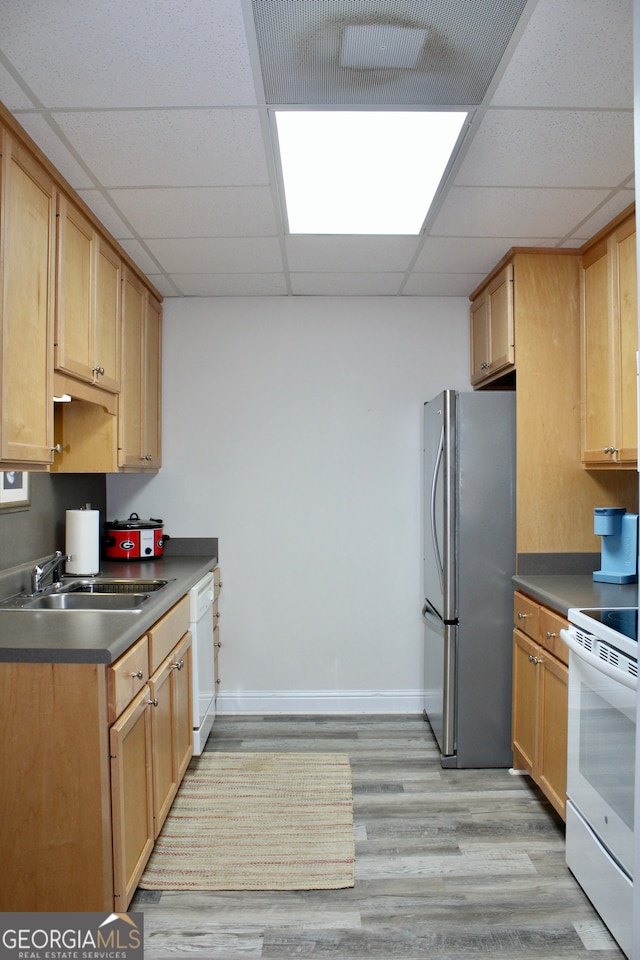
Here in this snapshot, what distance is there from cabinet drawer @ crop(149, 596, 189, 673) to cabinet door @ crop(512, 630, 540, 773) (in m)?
1.48

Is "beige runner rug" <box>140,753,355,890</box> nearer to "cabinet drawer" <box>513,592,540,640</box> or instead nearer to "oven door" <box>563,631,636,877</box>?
"oven door" <box>563,631,636,877</box>

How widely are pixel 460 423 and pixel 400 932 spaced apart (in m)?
2.01

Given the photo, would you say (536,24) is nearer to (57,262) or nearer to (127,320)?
(57,262)

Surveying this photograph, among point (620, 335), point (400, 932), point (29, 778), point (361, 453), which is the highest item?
point (620, 335)

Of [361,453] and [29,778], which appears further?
[361,453]

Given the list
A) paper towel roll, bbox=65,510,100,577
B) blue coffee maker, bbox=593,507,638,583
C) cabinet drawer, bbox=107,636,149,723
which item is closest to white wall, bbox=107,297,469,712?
paper towel roll, bbox=65,510,100,577

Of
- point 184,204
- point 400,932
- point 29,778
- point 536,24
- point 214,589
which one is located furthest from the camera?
point 214,589

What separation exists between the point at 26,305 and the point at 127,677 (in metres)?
1.17

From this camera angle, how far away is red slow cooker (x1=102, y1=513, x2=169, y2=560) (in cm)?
348

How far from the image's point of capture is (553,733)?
2486 mm

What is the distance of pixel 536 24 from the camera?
4.83ft

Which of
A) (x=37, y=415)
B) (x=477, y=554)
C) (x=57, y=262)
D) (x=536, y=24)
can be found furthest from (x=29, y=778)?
(x=536, y=24)

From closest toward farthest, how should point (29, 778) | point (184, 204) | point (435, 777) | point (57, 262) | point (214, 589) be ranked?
1. point (29, 778)
2. point (57, 262)
3. point (184, 204)
4. point (435, 777)
5. point (214, 589)

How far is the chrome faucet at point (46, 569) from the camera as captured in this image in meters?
2.59
